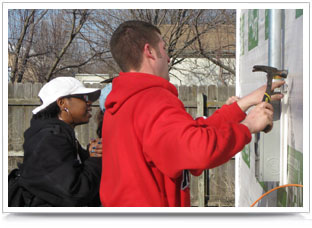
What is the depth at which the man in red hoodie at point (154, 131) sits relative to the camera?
5.73ft

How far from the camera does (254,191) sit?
3.95 m

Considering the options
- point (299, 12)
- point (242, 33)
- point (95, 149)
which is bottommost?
point (95, 149)

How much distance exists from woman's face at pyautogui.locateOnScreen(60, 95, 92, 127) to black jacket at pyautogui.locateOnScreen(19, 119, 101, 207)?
190mm

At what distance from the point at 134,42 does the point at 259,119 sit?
0.75m

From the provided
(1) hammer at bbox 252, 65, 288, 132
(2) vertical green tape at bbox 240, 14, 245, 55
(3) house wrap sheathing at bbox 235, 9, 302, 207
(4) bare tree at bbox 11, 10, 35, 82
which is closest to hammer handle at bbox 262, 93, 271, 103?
(1) hammer at bbox 252, 65, 288, 132

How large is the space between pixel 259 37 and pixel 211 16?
19.3 feet

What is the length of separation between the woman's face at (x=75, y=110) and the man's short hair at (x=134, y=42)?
105 centimetres

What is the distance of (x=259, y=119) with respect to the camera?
6.48 feet

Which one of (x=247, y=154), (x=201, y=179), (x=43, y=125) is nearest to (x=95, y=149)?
(x=43, y=125)

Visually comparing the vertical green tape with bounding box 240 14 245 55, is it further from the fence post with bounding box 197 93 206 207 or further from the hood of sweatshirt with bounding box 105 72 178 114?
the hood of sweatshirt with bounding box 105 72 178 114

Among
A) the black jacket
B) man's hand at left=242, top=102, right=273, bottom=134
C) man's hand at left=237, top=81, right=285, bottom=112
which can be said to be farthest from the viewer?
the black jacket

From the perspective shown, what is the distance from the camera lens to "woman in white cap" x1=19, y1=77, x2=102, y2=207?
2.76 metres

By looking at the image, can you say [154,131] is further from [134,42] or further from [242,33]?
[242,33]
